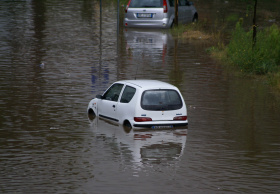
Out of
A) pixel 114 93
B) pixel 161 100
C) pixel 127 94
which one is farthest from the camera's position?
pixel 114 93

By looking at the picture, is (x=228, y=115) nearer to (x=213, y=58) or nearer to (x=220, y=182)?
(x=220, y=182)

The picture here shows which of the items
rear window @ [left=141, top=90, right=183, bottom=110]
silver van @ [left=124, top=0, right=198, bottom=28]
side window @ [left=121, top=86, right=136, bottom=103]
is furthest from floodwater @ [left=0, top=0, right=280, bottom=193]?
silver van @ [left=124, top=0, right=198, bottom=28]

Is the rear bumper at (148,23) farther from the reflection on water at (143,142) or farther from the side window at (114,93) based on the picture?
the reflection on water at (143,142)

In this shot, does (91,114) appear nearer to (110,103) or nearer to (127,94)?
(110,103)

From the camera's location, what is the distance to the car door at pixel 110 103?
15.8 meters

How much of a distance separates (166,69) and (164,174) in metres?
12.8

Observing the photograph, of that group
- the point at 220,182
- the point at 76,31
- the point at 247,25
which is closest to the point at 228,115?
the point at 220,182

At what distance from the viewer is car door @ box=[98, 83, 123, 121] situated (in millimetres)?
15820

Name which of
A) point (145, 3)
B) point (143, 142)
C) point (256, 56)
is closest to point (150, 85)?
point (143, 142)

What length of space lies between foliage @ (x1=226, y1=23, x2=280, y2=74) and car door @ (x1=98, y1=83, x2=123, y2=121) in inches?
322

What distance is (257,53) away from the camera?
23484 mm

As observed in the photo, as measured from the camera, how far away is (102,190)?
10359 mm

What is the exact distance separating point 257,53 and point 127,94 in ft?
30.1

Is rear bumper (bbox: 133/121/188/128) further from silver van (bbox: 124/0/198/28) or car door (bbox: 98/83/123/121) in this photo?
silver van (bbox: 124/0/198/28)
